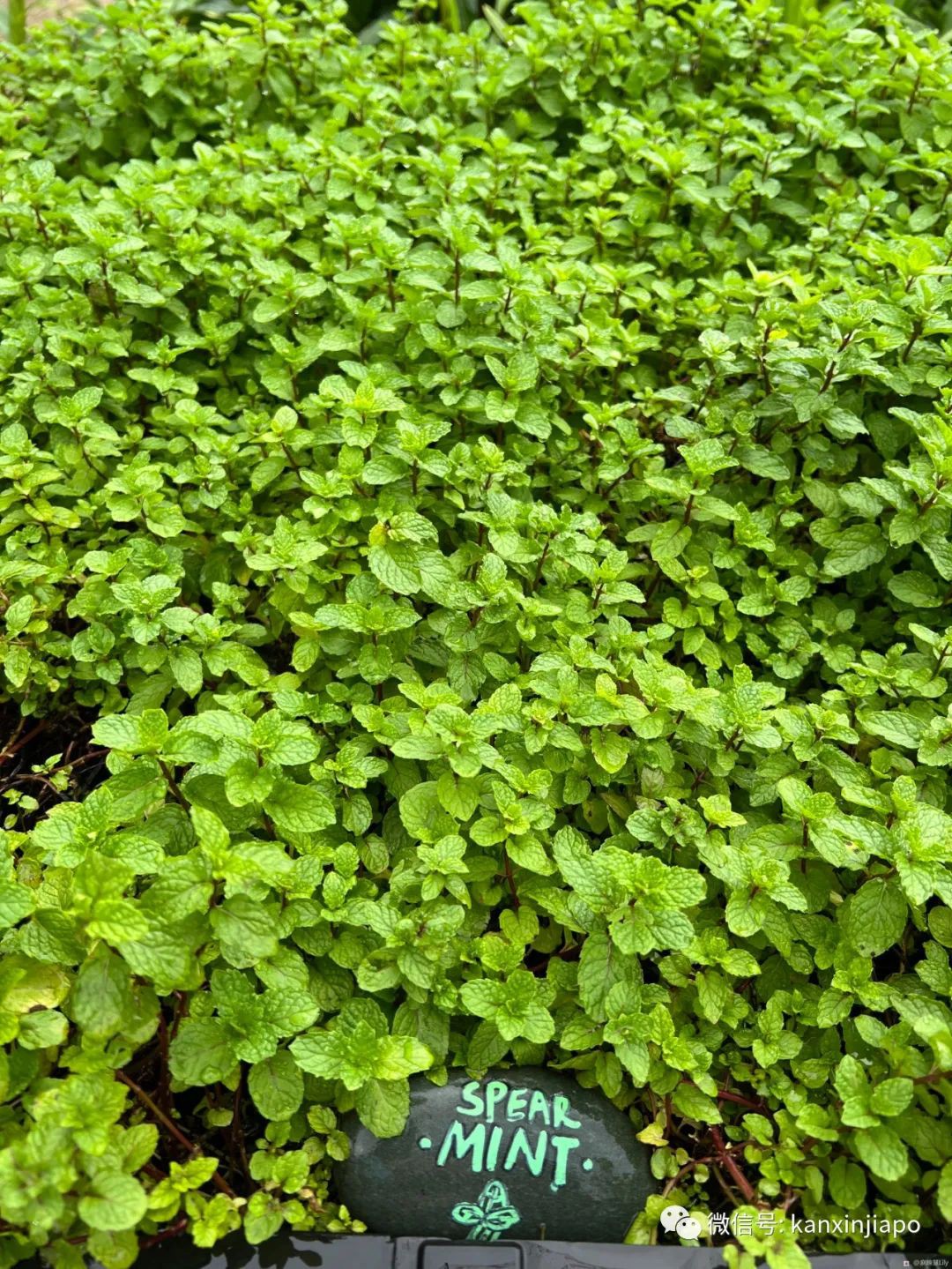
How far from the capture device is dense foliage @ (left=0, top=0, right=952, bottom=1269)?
1740 mm

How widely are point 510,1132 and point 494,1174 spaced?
3.0 inches

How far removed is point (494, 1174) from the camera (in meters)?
1.77

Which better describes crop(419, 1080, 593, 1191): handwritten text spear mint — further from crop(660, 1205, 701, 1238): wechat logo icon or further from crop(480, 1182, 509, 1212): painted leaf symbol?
crop(660, 1205, 701, 1238): wechat logo icon

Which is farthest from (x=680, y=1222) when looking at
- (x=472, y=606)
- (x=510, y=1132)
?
(x=472, y=606)

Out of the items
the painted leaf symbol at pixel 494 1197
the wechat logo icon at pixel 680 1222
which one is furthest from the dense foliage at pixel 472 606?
the painted leaf symbol at pixel 494 1197

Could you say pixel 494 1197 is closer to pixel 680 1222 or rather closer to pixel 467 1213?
pixel 467 1213

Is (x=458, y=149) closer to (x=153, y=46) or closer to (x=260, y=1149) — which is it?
(x=153, y=46)

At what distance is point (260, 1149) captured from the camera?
5.89 feet

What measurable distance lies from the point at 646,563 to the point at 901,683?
0.73 meters

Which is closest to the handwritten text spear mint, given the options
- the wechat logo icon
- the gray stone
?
the gray stone

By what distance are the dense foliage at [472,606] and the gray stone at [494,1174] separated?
0.24ft

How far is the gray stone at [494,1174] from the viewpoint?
69.0 inches

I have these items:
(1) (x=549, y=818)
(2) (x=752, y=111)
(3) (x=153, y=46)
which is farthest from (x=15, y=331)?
(2) (x=752, y=111)

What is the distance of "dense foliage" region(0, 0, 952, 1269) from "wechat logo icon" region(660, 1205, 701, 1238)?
7 centimetres
